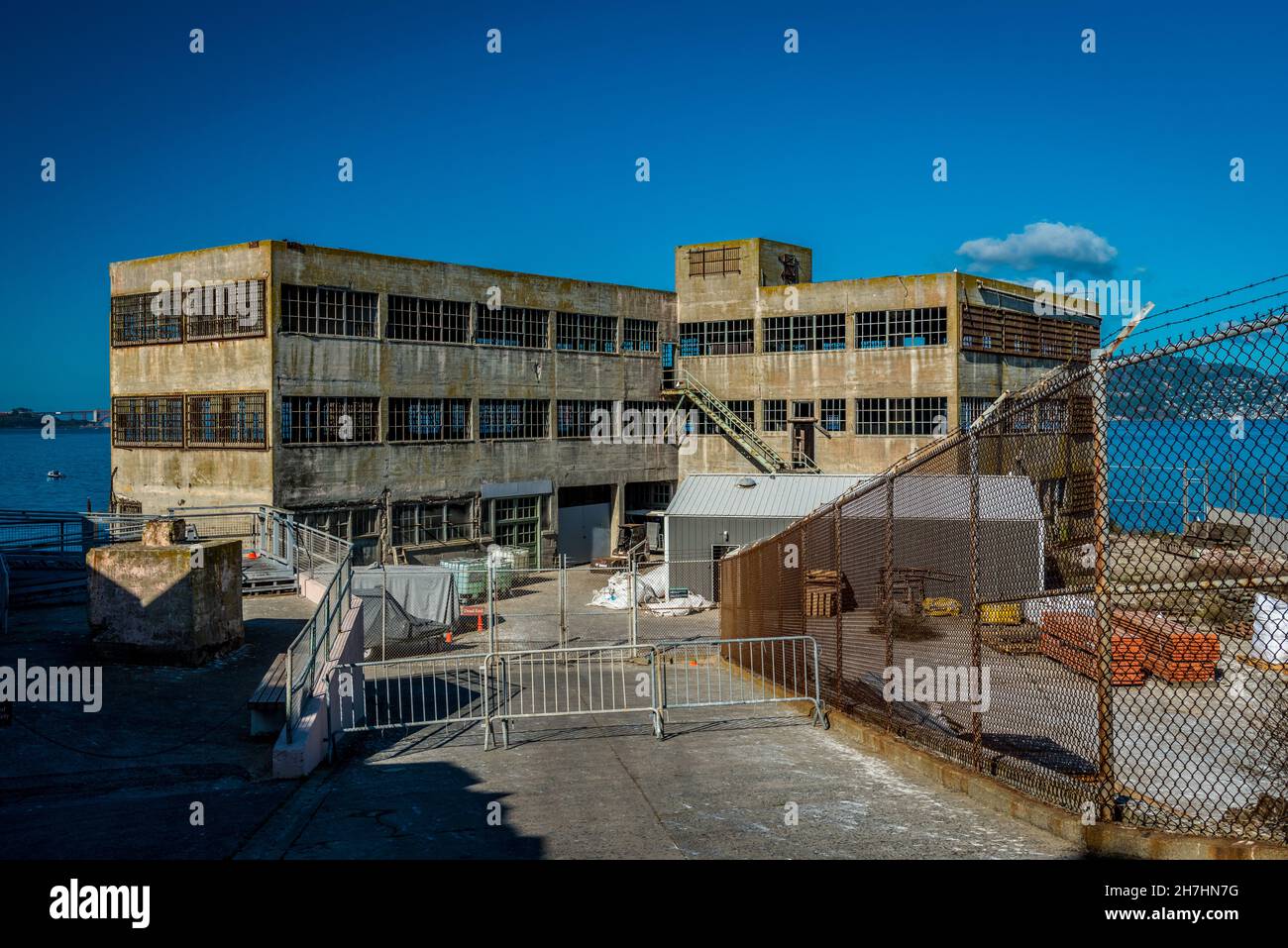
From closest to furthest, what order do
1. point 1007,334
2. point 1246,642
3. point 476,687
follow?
point 476,687, point 1246,642, point 1007,334

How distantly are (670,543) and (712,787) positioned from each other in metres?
25.5

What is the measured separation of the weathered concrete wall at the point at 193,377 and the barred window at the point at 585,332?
13.1 metres

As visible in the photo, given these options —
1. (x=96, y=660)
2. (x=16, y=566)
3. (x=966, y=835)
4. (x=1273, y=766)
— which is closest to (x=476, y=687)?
(x=96, y=660)

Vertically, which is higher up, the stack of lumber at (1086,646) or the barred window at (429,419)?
the barred window at (429,419)

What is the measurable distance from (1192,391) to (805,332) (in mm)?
37189

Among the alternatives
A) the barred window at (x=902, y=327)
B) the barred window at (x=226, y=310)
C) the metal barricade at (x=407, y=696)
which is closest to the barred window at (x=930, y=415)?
the barred window at (x=902, y=327)

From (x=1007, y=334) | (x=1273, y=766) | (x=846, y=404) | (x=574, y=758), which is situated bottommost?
(x=1273, y=766)

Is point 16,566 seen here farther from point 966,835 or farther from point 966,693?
point 966,835

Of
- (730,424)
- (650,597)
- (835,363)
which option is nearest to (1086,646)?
(650,597)

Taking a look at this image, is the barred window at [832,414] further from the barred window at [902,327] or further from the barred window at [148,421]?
the barred window at [148,421]

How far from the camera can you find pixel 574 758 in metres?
11.3

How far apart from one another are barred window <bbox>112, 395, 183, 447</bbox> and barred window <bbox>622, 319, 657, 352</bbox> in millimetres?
18493

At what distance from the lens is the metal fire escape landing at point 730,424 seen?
43.2m

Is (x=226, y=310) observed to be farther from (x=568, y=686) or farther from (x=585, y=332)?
(x=568, y=686)
